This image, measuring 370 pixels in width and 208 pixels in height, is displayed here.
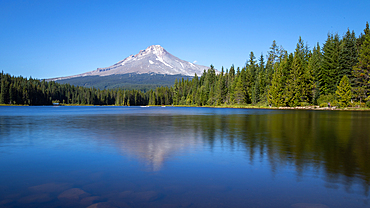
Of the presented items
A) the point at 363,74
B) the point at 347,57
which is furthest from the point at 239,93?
the point at 363,74

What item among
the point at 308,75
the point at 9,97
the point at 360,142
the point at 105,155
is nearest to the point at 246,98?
the point at 308,75

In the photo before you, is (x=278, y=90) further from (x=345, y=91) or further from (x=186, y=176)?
(x=186, y=176)

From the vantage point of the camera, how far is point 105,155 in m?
12.6

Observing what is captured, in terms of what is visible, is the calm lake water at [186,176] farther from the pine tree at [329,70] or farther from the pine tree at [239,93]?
the pine tree at [239,93]

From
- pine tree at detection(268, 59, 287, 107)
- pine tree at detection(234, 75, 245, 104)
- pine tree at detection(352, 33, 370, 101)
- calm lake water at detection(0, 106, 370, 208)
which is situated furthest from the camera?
pine tree at detection(234, 75, 245, 104)

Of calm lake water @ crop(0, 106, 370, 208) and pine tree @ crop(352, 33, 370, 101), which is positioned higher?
pine tree @ crop(352, 33, 370, 101)

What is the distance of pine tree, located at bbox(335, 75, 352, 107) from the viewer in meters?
70.2

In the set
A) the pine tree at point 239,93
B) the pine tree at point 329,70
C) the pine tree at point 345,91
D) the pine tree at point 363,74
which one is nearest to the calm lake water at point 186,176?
the pine tree at point 363,74

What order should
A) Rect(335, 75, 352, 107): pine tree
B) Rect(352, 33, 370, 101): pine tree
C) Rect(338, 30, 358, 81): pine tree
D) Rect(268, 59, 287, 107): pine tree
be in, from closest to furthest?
1. Rect(352, 33, 370, 101): pine tree
2. Rect(335, 75, 352, 107): pine tree
3. Rect(338, 30, 358, 81): pine tree
4. Rect(268, 59, 287, 107): pine tree

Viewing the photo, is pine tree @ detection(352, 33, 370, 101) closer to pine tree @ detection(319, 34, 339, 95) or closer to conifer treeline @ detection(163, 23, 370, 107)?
conifer treeline @ detection(163, 23, 370, 107)

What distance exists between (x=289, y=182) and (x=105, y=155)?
8.45 meters

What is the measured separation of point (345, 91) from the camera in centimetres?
7175

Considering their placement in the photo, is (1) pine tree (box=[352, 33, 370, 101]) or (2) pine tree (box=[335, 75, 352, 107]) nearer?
(1) pine tree (box=[352, 33, 370, 101])

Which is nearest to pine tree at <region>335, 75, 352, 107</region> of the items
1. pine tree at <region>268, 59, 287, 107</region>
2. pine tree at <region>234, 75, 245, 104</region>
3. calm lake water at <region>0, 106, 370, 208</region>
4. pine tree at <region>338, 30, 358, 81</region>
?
pine tree at <region>338, 30, 358, 81</region>
